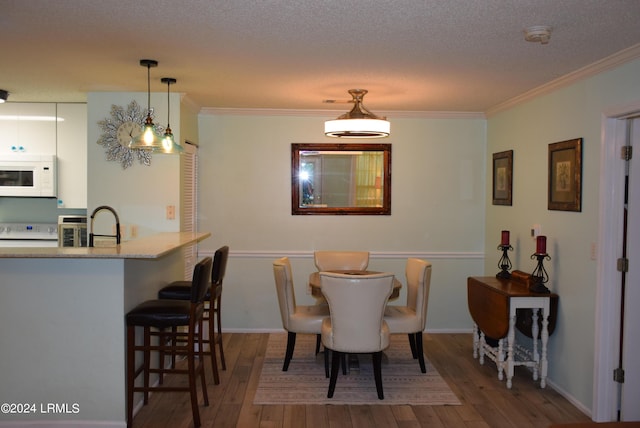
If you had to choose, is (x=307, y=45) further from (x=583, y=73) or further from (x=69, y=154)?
(x=69, y=154)

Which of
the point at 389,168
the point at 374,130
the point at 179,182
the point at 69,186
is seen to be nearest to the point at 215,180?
the point at 179,182

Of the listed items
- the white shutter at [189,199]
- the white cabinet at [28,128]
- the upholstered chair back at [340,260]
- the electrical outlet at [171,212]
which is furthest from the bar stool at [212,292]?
the white cabinet at [28,128]

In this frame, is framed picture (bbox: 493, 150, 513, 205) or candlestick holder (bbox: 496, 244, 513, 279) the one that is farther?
framed picture (bbox: 493, 150, 513, 205)

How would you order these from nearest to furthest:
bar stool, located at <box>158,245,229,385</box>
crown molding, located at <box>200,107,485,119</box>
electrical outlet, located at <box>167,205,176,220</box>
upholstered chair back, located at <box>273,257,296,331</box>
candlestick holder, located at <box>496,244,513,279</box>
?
bar stool, located at <box>158,245,229,385</box>
upholstered chair back, located at <box>273,257,296,331</box>
candlestick holder, located at <box>496,244,513,279</box>
electrical outlet, located at <box>167,205,176,220</box>
crown molding, located at <box>200,107,485,119</box>

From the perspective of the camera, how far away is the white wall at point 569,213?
343cm

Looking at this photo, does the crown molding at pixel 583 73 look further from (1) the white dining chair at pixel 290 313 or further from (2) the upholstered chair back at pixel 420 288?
(1) the white dining chair at pixel 290 313

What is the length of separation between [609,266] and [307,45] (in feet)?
7.43

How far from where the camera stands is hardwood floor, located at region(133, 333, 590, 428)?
3.29 meters

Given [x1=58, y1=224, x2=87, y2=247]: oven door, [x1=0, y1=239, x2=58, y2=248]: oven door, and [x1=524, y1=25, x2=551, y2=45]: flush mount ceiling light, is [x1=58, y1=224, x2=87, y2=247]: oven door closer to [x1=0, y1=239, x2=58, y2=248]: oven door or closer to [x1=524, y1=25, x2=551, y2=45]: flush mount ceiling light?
[x1=0, y1=239, x2=58, y2=248]: oven door

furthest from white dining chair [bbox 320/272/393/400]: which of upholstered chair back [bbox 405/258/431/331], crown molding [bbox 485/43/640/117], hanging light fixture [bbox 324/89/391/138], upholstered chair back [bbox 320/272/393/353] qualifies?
crown molding [bbox 485/43/640/117]

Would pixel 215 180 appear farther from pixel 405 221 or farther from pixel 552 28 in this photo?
pixel 552 28

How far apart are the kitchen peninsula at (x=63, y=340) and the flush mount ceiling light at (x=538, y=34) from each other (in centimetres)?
222

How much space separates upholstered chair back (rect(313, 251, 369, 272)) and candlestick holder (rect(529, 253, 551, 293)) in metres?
1.54

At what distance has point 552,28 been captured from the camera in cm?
268
